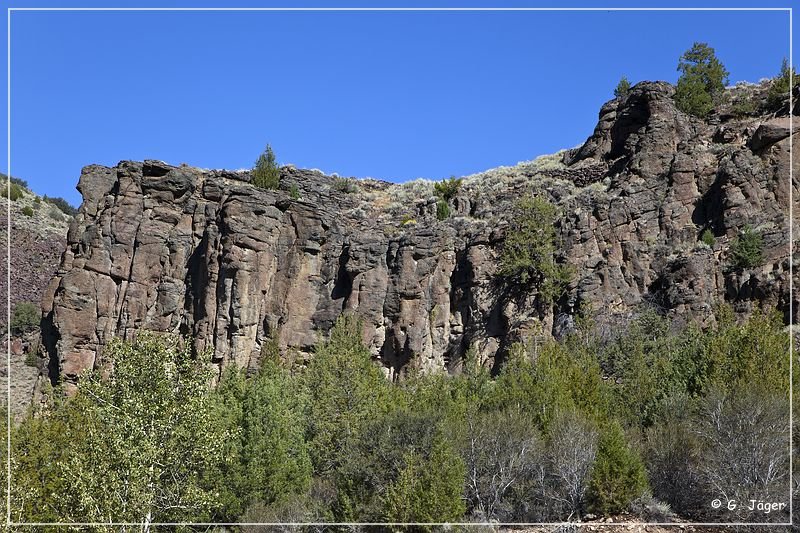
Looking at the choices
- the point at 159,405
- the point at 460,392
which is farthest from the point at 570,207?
the point at 159,405

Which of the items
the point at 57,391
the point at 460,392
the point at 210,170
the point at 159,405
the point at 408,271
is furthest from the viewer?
the point at 210,170

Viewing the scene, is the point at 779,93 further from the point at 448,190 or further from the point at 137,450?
the point at 137,450

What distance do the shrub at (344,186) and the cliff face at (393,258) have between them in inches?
653

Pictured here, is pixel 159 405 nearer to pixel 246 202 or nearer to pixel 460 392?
pixel 460 392

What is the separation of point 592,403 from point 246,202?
2995 cm

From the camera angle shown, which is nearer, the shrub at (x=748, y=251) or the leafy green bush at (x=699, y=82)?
the shrub at (x=748, y=251)

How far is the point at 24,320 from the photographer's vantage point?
68375 millimetres

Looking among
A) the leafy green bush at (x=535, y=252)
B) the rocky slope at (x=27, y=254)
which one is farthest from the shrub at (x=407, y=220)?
the rocky slope at (x=27, y=254)

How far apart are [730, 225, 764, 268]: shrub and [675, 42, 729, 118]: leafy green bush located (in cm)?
1793

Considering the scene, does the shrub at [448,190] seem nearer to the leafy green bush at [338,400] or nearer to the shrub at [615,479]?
the leafy green bush at [338,400]

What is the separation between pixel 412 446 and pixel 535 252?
28356 mm

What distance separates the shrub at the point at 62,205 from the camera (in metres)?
102

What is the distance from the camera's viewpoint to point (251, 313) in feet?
176

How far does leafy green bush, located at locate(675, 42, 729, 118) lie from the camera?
6212 cm
